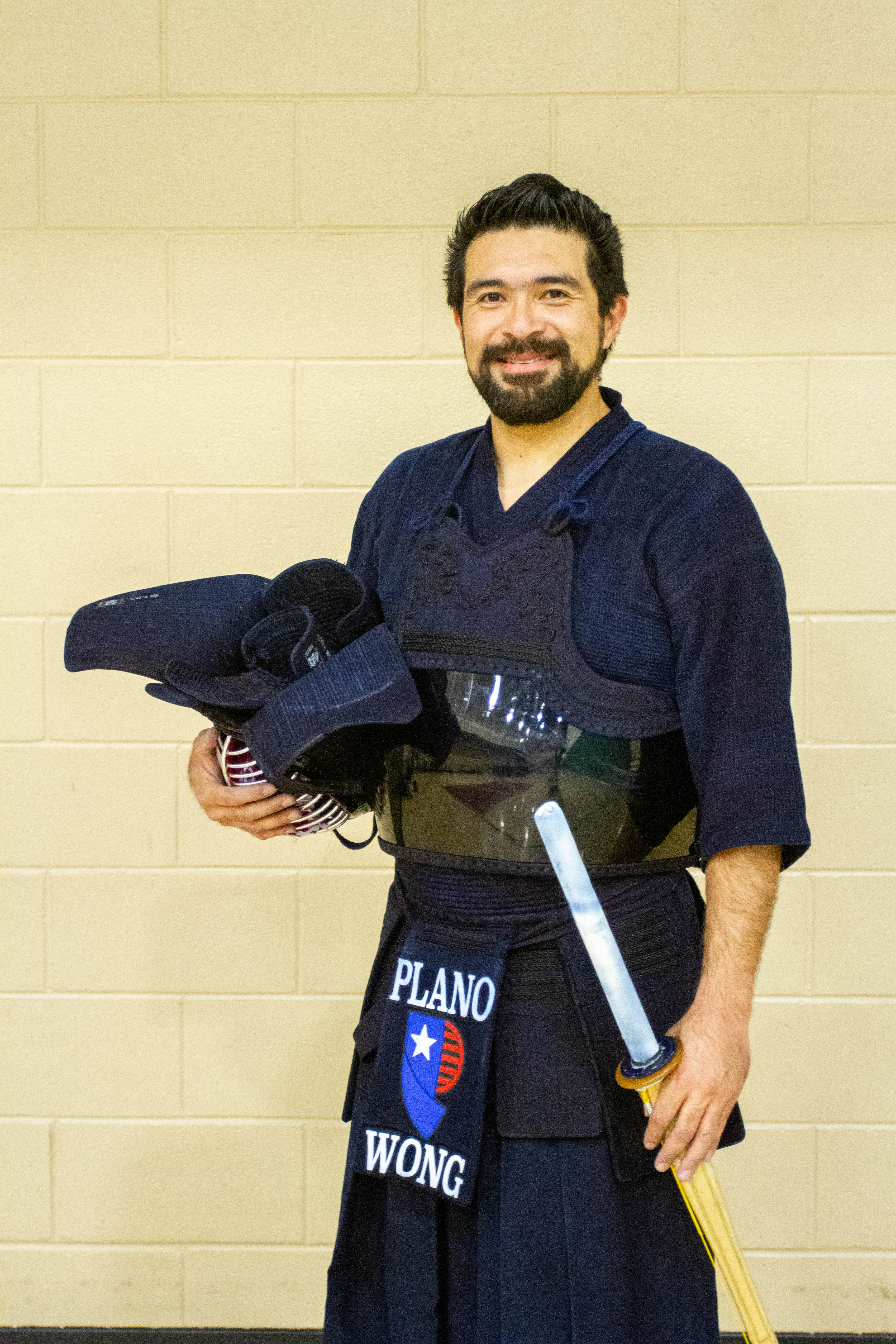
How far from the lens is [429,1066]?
3.69 ft

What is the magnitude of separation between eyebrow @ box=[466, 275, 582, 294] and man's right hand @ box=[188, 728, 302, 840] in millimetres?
590

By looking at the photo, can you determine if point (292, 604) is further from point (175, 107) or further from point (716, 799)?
point (175, 107)

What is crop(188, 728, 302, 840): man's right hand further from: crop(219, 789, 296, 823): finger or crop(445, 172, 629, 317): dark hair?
crop(445, 172, 629, 317): dark hair

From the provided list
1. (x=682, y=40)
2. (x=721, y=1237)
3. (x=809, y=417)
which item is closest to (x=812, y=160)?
(x=682, y=40)

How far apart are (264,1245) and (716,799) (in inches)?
52.1

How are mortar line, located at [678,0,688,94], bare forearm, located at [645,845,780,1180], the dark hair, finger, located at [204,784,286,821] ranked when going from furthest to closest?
mortar line, located at [678,0,688,94] < the dark hair < finger, located at [204,784,286,821] < bare forearm, located at [645,845,780,1180]

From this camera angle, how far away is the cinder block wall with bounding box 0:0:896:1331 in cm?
180

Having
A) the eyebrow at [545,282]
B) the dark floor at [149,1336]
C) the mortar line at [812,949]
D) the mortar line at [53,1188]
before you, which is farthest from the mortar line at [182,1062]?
the eyebrow at [545,282]

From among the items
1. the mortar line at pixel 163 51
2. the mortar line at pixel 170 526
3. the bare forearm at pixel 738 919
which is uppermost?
the mortar line at pixel 163 51

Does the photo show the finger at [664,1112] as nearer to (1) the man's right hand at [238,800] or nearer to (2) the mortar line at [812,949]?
(1) the man's right hand at [238,800]

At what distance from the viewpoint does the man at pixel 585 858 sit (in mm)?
1087

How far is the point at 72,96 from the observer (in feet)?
6.02

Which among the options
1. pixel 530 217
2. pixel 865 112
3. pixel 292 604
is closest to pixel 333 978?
pixel 292 604

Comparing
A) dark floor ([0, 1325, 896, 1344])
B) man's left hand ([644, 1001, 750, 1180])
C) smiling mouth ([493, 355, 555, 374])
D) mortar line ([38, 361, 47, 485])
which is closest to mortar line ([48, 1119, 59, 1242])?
dark floor ([0, 1325, 896, 1344])
